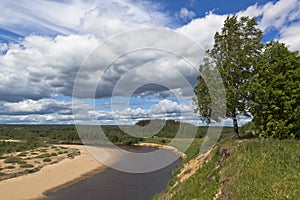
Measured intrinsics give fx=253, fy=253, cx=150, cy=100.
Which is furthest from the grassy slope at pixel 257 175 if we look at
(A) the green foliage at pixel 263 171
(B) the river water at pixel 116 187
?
(B) the river water at pixel 116 187

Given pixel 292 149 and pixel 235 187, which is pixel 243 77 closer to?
pixel 292 149

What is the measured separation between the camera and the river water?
31203 millimetres

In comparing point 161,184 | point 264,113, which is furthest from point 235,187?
point 161,184

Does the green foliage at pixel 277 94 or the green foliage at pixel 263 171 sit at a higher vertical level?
the green foliage at pixel 277 94

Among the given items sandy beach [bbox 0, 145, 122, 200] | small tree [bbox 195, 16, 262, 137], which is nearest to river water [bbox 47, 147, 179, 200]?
sandy beach [bbox 0, 145, 122, 200]

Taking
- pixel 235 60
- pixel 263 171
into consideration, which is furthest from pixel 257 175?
pixel 235 60

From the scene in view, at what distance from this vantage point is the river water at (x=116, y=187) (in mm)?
31203

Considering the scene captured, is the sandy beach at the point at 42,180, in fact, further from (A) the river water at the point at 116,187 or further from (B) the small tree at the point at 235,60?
(B) the small tree at the point at 235,60

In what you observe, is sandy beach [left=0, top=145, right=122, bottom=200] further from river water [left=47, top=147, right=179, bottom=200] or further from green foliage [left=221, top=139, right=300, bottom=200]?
green foliage [left=221, top=139, right=300, bottom=200]

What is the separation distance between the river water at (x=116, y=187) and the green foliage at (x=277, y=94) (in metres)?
17.3

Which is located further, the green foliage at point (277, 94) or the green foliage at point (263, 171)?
the green foliage at point (277, 94)

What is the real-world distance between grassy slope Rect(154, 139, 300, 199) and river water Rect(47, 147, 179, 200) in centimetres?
1550

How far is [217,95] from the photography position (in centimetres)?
2278

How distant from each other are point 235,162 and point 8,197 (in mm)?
27332
